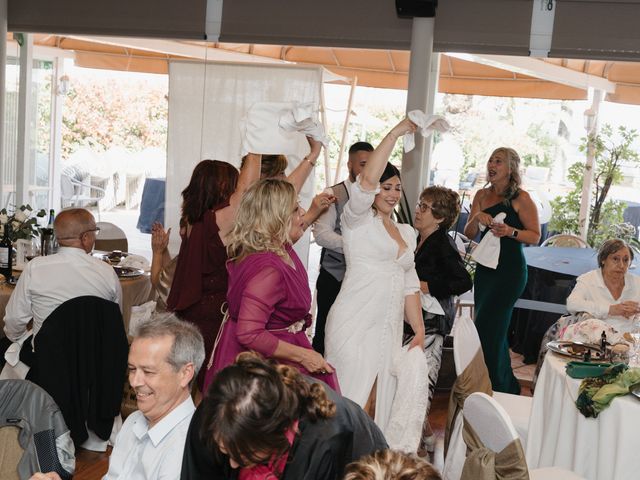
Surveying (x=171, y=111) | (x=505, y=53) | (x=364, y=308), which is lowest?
(x=364, y=308)

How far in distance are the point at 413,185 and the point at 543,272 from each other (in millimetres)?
1158

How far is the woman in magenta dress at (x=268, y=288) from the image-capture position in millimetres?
2775

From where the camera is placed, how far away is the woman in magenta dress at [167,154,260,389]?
3.72 m

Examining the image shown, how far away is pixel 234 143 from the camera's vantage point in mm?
6344

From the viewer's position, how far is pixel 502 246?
521cm

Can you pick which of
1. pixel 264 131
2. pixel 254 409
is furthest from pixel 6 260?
pixel 254 409

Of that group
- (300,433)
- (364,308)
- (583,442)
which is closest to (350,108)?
(364,308)

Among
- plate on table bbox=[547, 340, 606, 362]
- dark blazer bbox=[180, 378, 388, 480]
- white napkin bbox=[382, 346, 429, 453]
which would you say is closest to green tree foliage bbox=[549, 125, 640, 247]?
plate on table bbox=[547, 340, 606, 362]

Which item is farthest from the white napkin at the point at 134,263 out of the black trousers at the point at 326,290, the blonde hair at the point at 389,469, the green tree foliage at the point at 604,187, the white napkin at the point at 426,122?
the blonde hair at the point at 389,469

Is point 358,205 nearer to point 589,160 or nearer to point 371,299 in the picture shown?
point 371,299

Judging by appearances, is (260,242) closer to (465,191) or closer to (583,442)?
(583,442)

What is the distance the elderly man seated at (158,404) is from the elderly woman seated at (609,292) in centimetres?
Answer: 272

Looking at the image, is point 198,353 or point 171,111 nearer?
point 198,353

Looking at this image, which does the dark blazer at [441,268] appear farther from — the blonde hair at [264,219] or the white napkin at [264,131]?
the blonde hair at [264,219]
